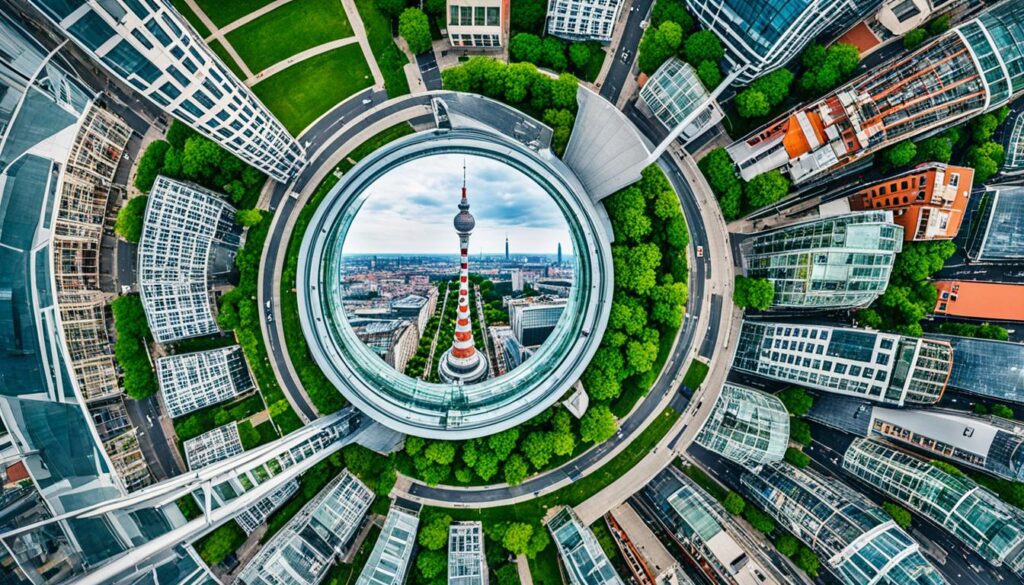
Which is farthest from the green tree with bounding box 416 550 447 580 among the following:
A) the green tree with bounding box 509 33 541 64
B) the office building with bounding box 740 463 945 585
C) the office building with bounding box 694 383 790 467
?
the green tree with bounding box 509 33 541 64

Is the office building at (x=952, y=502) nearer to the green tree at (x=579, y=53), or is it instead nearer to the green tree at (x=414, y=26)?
the green tree at (x=579, y=53)

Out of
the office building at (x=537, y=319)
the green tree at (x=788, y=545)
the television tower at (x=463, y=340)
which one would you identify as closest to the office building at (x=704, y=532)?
the green tree at (x=788, y=545)

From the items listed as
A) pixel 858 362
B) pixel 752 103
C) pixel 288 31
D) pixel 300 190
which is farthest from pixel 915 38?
pixel 300 190

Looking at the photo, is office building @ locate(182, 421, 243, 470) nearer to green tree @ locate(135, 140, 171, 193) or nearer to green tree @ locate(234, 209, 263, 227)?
green tree @ locate(234, 209, 263, 227)

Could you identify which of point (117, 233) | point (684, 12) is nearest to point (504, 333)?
point (684, 12)

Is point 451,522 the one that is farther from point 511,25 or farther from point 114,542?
point 511,25

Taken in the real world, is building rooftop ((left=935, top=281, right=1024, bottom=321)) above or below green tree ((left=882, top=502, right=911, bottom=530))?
above
